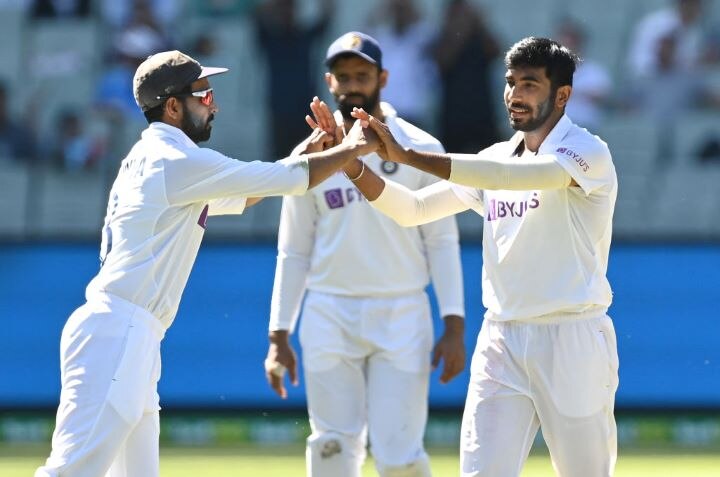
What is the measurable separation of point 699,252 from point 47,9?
17.5 ft

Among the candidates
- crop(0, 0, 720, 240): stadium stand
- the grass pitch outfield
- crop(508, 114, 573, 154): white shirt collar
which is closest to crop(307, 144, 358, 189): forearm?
crop(508, 114, 573, 154): white shirt collar

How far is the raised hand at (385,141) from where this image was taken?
5.50 metres

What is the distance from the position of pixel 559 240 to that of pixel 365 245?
1.39 m

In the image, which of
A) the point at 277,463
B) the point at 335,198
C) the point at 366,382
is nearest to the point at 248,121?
the point at 277,463

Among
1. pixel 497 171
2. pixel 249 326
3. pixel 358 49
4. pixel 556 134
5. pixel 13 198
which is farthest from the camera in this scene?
pixel 13 198

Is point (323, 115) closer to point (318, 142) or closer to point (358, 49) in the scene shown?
point (318, 142)

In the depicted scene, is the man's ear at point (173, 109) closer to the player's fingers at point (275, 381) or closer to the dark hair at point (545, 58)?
the dark hair at point (545, 58)

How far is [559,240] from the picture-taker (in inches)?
213

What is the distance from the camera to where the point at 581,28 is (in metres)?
11.6

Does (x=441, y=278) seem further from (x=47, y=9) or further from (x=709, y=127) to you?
(x=47, y=9)

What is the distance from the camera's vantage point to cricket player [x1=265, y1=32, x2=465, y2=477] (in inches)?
255

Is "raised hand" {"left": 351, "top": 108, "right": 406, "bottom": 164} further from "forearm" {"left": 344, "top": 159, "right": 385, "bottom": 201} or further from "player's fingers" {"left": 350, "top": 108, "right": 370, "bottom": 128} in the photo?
"forearm" {"left": 344, "top": 159, "right": 385, "bottom": 201}

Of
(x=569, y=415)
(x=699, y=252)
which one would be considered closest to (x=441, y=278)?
(x=569, y=415)

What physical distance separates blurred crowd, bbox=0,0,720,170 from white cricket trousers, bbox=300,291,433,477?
449 cm
